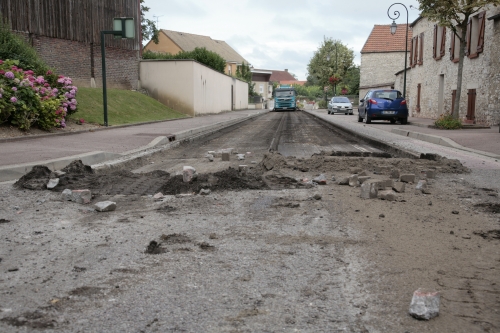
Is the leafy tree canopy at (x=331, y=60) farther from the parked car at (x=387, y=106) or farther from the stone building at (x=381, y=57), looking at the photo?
the parked car at (x=387, y=106)

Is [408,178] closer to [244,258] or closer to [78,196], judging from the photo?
[244,258]

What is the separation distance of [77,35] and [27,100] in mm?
12808

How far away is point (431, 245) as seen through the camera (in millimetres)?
3732

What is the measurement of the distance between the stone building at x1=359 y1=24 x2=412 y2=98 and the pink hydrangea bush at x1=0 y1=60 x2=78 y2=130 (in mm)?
41868

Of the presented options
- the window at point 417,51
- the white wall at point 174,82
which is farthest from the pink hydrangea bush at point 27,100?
the window at point 417,51

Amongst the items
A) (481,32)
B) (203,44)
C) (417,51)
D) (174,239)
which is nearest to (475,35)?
(481,32)

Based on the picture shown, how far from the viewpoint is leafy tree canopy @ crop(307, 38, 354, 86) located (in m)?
76.9

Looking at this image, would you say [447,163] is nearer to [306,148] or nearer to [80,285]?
[306,148]

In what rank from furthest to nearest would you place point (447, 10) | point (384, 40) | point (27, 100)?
point (384, 40), point (447, 10), point (27, 100)

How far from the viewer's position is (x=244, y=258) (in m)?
3.41

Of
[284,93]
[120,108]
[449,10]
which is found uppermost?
[449,10]

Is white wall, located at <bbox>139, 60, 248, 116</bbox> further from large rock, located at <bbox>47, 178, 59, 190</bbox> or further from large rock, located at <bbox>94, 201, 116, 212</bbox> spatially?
large rock, located at <bbox>94, 201, 116, 212</bbox>

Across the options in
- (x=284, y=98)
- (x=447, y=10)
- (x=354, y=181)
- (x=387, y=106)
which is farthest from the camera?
(x=284, y=98)

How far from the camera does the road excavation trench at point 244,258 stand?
8.22ft
